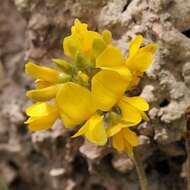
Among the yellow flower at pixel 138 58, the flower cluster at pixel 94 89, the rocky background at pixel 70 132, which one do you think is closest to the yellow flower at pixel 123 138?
the flower cluster at pixel 94 89

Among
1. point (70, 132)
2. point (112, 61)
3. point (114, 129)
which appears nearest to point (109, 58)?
point (112, 61)

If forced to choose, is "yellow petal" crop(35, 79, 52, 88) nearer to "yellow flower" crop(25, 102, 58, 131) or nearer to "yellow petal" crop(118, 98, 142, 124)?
"yellow flower" crop(25, 102, 58, 131)

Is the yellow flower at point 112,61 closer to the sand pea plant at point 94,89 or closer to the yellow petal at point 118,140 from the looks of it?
the sand pea plant at point 94,89

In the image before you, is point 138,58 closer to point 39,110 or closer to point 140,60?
point 140,60

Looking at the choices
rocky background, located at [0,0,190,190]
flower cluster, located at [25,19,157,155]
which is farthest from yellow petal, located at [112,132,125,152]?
rocky background, located at [0,0,190,190]

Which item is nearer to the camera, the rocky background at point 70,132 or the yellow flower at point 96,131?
the yellow flower at point 96,131

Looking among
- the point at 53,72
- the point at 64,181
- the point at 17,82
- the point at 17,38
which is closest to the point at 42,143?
the point at 64,181

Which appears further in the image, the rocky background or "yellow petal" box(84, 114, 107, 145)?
the rocky background
